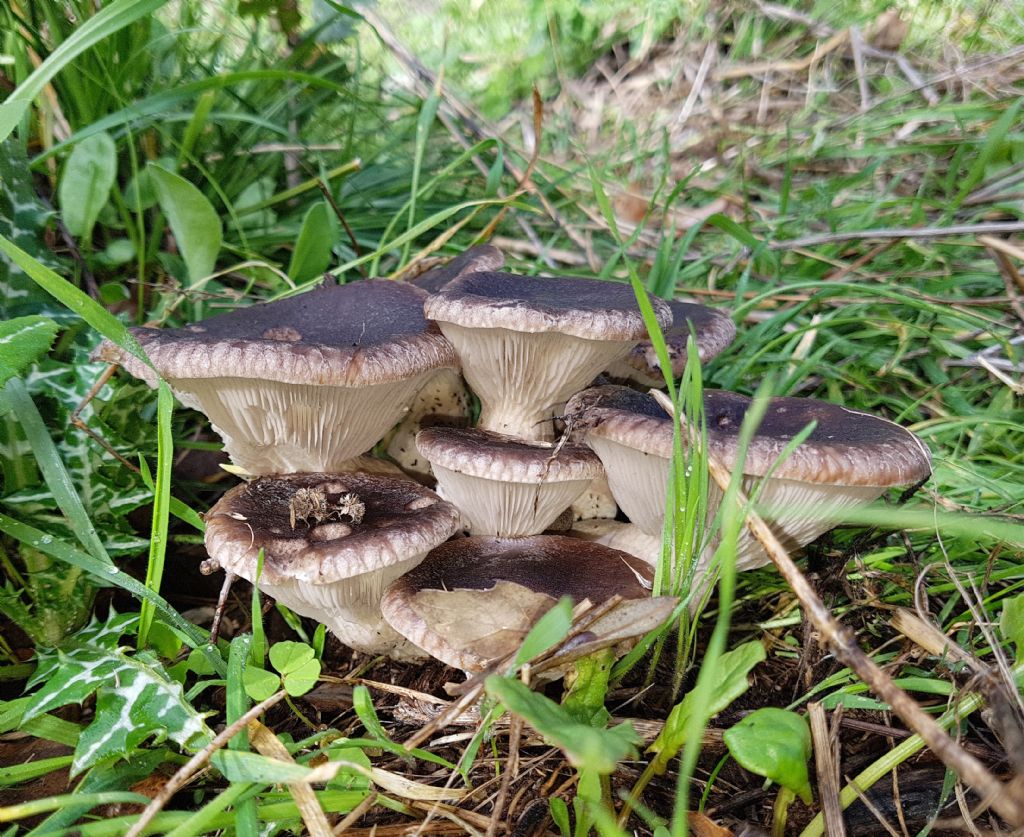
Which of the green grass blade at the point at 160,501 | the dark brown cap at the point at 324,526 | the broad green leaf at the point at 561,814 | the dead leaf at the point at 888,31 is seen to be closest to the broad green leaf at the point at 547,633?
the broad green leaf at the point at 561,814

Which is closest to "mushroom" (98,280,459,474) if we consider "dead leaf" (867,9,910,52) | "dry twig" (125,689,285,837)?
"dry twig" (125,689,285,837)

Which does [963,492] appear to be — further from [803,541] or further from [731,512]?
[731,512]

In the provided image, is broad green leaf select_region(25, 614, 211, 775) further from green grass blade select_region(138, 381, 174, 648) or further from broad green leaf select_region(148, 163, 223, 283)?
broad green leaf select_region(148, 163, 223, 283)

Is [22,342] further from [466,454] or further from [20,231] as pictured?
[466,454]

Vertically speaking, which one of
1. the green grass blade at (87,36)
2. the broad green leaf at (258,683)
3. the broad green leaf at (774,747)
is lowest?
the broad green leaf at (258,683)

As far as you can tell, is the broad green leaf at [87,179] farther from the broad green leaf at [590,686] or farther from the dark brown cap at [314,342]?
the broad green leaf at [590,686]

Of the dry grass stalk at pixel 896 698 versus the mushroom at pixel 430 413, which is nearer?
the dry grass stalk at pixel 896 698

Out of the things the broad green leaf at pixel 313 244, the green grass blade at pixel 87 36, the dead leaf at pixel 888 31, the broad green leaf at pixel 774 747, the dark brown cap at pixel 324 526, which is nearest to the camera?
the broad green leaf at pixel 774 747
